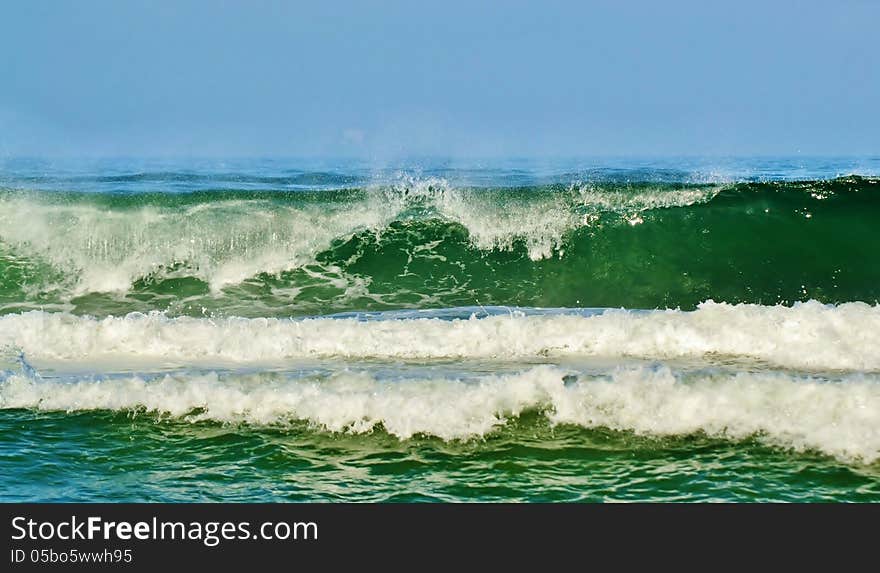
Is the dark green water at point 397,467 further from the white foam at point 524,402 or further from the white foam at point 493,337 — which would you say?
the white foam at point 493,337

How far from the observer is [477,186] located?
18328mm

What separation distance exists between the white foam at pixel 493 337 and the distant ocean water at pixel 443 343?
0.03 metres

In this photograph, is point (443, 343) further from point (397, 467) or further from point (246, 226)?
point (246, 226)

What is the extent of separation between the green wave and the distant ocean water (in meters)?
0.05

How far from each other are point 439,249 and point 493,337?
5437 millimetres

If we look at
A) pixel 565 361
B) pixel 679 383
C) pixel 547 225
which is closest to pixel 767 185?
pixel 547 225

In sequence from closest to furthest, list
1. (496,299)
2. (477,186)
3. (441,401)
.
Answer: (441,401) → (496,299) → (477,186)

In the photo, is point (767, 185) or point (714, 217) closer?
point (714, 217)

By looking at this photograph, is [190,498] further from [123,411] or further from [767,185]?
[767,185]

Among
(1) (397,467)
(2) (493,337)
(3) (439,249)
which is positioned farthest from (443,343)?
(3) (439,249)

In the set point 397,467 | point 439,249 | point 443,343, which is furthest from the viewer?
point 439,249

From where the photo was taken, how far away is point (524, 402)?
22.5ft

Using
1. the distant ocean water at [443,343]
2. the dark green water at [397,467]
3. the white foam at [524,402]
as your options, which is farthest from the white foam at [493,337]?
the dark green water at [397,467]
